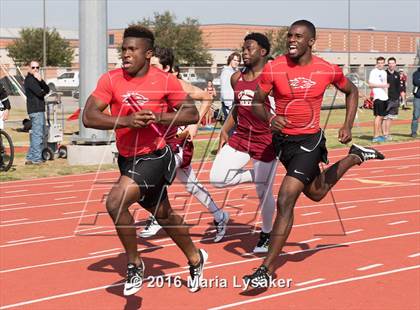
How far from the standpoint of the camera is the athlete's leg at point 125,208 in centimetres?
614

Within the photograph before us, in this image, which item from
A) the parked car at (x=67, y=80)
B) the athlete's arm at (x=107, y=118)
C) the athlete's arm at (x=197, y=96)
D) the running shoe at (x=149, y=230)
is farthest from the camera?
the parked car at (x=67, y=80)

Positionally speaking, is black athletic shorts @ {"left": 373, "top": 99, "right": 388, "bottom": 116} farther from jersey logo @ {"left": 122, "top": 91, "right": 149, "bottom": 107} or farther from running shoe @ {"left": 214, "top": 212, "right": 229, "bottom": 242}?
jersey logo @ {"left": 122, "top": 91, "right": 149, "bottom": 107}

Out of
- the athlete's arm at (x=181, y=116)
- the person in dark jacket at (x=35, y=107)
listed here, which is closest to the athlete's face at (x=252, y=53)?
the athlete's arm at (x=181, y=116)

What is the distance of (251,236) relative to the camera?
930cm

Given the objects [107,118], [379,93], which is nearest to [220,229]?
[107,118]

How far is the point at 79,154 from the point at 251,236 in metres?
8.43

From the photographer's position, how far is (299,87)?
7.29 meters

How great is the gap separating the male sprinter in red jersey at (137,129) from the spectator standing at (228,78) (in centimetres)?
955

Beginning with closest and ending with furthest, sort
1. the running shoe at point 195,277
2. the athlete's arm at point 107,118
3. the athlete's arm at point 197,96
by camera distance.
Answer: the athlete's arm at point 107,118 → the running shoe at point 195,277 → the athlete's arm at point 197,96

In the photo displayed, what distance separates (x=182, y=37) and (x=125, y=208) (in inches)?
2851

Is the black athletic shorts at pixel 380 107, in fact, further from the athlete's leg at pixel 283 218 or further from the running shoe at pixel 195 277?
the running shoe at pixel 195 277

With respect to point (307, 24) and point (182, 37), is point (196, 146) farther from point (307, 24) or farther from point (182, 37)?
point (182, 37)

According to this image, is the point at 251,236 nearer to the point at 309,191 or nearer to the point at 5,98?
the point at 309,191

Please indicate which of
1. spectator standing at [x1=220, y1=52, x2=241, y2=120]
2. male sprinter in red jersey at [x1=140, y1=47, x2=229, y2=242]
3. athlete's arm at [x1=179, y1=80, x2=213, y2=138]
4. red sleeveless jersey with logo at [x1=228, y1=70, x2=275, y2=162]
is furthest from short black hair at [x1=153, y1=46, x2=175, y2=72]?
spectator standing at [x1=220, y1=52, x2=241, y2=120]
